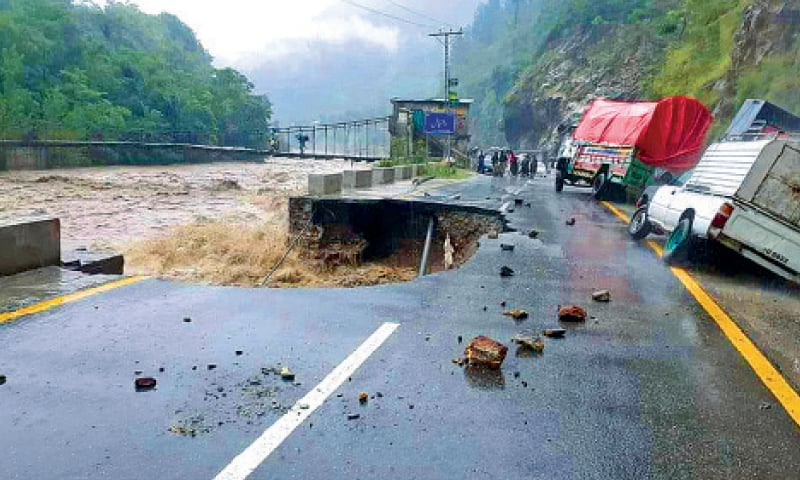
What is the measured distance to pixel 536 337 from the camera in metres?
5.76

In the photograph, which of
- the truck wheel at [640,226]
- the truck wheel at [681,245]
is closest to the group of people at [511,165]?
the truck wheel at [640,226]

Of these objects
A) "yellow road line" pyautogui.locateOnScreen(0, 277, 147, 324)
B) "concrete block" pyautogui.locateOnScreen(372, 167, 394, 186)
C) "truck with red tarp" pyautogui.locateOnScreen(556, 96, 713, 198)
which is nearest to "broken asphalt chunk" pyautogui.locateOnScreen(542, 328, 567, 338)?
"yellow road line" pyautogui.locateOnScreen(0, 277, 147, 324)

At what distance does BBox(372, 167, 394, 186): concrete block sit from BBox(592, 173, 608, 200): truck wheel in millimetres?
7507

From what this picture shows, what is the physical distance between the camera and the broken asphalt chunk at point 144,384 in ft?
14.2

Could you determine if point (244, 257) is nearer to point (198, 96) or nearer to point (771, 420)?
point (771, 420)

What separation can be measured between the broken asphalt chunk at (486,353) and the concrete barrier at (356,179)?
15.4 metres

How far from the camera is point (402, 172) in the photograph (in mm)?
28016

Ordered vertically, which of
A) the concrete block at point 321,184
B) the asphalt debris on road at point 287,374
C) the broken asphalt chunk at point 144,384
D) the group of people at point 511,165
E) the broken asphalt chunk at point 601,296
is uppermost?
the group of people at point 511,165

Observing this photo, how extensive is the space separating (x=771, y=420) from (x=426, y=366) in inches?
91.0

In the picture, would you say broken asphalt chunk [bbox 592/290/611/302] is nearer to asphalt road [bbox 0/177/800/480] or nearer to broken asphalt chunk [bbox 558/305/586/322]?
asphalt road [bbox 0/177/800/480]

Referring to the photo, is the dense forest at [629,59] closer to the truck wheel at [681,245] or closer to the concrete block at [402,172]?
the concrete block at [402,172]

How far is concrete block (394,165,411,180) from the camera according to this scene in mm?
26777

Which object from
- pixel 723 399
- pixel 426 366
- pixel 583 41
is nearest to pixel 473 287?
pixel 426 366

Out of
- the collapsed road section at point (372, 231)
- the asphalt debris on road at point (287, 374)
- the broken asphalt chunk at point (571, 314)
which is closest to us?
the asphalt debris on road at point (287, 374)
